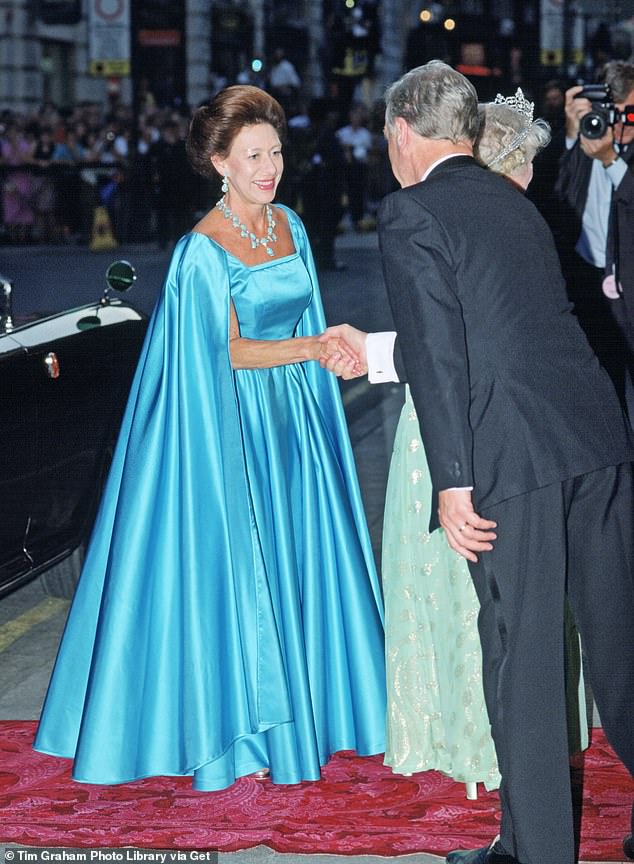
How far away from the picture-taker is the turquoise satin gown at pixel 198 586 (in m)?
4.04

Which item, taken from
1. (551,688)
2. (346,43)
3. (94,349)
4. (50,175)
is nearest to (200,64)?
(346,43)

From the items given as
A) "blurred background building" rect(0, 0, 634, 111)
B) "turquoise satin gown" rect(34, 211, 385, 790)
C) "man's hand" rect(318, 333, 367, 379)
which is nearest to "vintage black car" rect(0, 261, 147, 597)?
"turquoise satin gown" rect(34, 211, 385, 790)

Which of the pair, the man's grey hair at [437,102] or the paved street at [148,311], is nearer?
the man's grey hair at [437,102]

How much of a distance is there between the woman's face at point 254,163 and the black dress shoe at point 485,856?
6.15ft

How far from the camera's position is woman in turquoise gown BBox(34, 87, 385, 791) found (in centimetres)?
405

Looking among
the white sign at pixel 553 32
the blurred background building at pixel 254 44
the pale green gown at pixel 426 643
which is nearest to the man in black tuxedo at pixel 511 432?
the pale green gown at pixel 426 643

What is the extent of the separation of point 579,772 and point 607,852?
54 centimetres

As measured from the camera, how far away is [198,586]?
4047 millimetres

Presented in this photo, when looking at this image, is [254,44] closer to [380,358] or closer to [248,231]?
[248,231]

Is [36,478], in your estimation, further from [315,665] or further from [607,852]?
[607,852]

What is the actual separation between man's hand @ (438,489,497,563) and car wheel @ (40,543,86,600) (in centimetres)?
298

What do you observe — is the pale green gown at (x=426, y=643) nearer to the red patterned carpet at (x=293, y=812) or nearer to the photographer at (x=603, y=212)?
the red patterned carpet at (x=293, y=812)

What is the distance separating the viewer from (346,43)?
3694 cm

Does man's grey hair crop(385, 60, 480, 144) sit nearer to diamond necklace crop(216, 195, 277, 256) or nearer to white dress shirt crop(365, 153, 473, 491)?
white dress shirt crop(365, 153, 473, 491)
